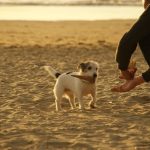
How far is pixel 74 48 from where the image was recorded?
61.7 feet

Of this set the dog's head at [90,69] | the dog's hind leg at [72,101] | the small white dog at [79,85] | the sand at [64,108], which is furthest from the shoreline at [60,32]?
the dog's head at [90,69]

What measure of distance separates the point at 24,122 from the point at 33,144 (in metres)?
1.37

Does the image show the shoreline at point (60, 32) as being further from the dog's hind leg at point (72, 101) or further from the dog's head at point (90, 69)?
the dog's head at point (90, 69)

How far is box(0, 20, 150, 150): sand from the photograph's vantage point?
18.9 feet

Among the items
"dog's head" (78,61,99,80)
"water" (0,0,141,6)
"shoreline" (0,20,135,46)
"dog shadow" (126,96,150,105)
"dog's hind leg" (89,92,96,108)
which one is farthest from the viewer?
"water" (0,0,141,6)

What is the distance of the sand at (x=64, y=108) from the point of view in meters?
5.75

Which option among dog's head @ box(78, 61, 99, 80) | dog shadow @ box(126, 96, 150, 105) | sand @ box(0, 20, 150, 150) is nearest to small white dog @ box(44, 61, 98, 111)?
dog's head @ box(78, 61, 99, 80)

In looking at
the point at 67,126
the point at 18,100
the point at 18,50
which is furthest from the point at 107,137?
the point at 18,50

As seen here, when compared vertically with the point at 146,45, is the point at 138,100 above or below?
below

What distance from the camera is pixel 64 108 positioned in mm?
8883

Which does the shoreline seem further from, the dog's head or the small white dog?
the dog's head

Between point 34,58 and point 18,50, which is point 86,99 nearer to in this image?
point 34,58

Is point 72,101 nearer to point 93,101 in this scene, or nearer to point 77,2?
point 93,101

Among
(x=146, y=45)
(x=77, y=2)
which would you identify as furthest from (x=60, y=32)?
(x=77, y=2)
